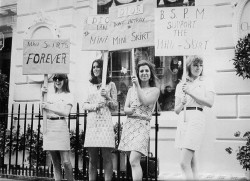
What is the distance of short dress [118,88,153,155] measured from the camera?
5012mm

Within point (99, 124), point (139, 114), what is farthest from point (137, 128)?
point (99, 124)

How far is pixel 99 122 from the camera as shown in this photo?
543 cm

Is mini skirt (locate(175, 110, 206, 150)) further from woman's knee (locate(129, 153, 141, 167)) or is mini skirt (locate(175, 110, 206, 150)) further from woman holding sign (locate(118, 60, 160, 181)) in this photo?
woman's knee (locate(129, 153, 141, 167))

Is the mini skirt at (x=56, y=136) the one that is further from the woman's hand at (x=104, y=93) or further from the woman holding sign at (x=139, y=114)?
the woman holding sign at (x=139, y=114)

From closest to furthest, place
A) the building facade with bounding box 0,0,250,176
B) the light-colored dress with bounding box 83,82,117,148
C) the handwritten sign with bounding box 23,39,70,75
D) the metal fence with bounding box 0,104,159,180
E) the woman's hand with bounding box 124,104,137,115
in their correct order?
the woman's hand with bounding box 124,104,137,115 → the light-colored dress with bounding box 83,82,117,148 → the handwritten sign with bounding box 23,39,70,75 → the metal fence with bounding box 0,104,159,180 → the building facade with bounding box 0,0,250,176

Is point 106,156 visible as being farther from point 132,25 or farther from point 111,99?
point 132,25

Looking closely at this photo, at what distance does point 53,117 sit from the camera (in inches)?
225

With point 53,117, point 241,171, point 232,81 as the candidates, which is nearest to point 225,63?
point 232,81

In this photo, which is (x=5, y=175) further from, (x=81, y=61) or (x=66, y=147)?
(x=81, y=61)

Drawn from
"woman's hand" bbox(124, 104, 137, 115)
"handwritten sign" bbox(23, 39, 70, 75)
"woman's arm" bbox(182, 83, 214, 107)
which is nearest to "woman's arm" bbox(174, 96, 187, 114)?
"woman's arm" bbox(182, 83, 214, 107)

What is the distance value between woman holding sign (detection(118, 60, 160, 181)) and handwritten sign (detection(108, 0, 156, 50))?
20.6 inches

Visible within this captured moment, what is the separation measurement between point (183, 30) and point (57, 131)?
7.23 feet

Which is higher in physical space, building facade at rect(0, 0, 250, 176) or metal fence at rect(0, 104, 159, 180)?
building facade at rect(0, 0, 250, 176)

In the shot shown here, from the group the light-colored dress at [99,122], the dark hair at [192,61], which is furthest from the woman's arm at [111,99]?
the dark hair at [192,61]
